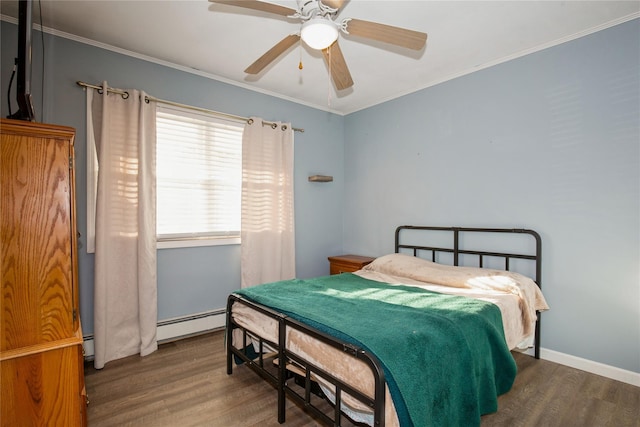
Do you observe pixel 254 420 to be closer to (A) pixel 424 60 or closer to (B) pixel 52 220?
(B) pixel 52 220

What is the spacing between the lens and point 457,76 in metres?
3.27

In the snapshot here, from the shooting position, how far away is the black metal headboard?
2727 mm

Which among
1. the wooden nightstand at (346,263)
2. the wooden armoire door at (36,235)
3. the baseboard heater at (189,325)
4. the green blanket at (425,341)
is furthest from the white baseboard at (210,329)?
the wooden armoire door at (36,235)

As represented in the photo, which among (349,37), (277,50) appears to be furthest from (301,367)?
(349,37)

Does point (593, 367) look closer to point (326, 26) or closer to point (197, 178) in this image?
point (326, 26)

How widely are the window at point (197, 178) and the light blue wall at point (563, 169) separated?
7.07ft

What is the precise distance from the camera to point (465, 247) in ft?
10.5

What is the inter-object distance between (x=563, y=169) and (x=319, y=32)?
2.30 metres

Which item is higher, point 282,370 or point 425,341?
point 425,341

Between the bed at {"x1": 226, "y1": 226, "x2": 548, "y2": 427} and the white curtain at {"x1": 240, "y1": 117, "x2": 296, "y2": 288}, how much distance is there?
0.96m

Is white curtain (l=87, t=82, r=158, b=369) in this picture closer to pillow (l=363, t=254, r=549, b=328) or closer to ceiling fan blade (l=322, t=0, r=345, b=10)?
ceiling fan blade (l=322, t=0, r=345, b=10)

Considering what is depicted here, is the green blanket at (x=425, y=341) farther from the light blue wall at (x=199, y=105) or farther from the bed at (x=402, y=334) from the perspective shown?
the light blue wall at (x=199, y=105)

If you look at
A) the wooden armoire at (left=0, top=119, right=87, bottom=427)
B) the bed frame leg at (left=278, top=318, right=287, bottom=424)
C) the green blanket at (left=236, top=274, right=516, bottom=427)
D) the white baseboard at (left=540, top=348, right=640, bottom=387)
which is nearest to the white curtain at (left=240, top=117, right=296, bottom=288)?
the green blanket at (left=236, top=274, right=516, bottom=427)

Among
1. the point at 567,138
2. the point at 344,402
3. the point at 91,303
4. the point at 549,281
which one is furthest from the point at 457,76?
the point at 91,303
